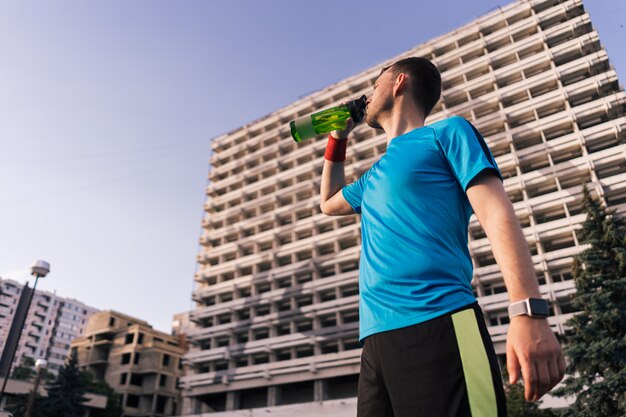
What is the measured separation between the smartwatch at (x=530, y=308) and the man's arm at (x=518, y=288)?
15 millimetres

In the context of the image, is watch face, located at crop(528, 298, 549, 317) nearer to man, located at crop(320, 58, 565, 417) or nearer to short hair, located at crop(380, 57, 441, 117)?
man, located at crop(320, 58, 565, 417)

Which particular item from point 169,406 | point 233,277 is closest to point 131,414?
point 169,406

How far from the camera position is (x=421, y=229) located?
78.1 inches

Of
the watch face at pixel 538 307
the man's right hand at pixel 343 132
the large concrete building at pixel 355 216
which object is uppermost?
the large concrete building at pixel 355 216

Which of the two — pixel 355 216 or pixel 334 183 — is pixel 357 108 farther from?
pixel 355 216

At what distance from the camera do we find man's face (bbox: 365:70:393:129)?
2.58m

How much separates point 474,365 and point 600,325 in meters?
18.6

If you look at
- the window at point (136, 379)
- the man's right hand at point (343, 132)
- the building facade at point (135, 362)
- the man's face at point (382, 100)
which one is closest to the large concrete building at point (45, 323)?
the building facade at point (135, 362)

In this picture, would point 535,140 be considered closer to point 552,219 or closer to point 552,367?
point 552,219

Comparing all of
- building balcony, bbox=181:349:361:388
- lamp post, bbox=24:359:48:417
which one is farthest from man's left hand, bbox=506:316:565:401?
building balcony, bbox=181:349:361:388

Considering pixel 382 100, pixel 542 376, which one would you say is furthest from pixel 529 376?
pixel 382 100

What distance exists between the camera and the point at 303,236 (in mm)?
49156

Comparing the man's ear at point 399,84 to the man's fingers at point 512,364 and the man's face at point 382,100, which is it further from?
the man's fingers at point 512,364

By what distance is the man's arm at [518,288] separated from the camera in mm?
1513
